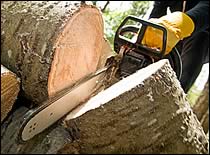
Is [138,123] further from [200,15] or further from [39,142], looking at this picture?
[200,15]

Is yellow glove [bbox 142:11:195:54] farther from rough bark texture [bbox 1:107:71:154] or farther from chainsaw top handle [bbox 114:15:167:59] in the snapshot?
rough bark texture [bbox 1:107:71:154]

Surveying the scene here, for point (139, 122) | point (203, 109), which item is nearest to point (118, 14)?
point (203, 109)

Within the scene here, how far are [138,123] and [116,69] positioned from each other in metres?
0.30

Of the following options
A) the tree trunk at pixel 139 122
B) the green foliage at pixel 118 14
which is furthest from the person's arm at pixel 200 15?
the green foliage at pixel 118 14

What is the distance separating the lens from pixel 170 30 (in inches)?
52.7

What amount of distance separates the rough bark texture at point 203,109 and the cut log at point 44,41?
164cm

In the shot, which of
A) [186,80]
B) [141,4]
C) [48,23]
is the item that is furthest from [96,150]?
[141,4]

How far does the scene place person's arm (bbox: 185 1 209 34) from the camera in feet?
4.99

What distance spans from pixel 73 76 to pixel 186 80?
2.72 feet

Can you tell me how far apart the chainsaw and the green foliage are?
4.04 ft

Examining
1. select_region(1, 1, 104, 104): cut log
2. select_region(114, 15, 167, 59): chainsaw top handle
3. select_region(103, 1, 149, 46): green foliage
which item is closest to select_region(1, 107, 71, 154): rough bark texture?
select_region(1, 1, 104, 104): cut log

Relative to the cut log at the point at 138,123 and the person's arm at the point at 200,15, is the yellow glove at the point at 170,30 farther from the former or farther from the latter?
the cut log at the point at 138,123

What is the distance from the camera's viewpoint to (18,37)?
50.3 inches

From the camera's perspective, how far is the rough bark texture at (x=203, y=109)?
2736mm
